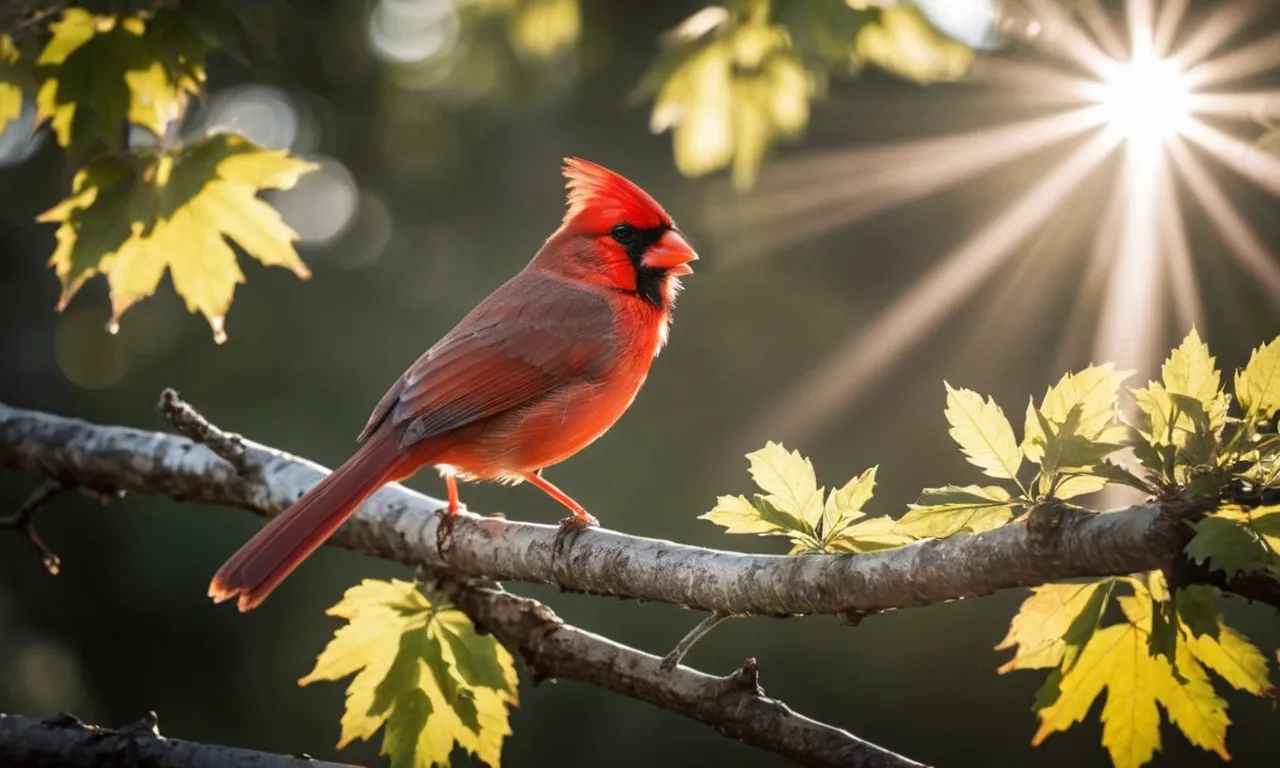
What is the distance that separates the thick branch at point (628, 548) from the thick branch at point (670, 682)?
3.0 inches

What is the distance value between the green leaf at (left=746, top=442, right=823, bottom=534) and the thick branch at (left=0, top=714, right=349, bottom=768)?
927 millimetres

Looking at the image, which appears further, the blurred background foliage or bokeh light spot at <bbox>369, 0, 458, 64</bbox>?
bokeh light spot at <bbox>369, 0, 458, 64</bbox>

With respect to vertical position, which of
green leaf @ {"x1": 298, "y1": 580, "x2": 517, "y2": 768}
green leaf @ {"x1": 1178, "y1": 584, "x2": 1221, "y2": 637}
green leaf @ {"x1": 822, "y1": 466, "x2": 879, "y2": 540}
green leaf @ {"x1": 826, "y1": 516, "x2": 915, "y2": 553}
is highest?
green leaf @ {"x1": 822, "y1": 466, "x2": 879, "y2": 540}

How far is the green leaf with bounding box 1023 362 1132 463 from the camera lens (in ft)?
4.64

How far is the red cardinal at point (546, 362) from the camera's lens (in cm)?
275

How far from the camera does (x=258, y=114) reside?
10.4m

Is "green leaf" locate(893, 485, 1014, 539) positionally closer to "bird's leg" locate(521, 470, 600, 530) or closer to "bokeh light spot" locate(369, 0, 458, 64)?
"bird's leg" locate(521, 470, 600, 530)

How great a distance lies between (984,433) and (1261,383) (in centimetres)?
31

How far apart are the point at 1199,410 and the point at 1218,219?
3.02m

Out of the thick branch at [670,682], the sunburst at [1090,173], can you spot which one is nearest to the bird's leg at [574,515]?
the thick branch at [670,682]

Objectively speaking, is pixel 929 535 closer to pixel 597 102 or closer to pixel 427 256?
pixel 597 102

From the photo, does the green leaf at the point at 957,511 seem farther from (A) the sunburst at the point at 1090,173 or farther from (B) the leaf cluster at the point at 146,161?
(B) the leaf cluster at the point at 146,161

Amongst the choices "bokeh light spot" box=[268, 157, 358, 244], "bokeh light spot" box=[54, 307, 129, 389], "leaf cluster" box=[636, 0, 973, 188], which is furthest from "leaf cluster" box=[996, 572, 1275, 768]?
"bokeh light spot" box=[268, 157, 358, 244]

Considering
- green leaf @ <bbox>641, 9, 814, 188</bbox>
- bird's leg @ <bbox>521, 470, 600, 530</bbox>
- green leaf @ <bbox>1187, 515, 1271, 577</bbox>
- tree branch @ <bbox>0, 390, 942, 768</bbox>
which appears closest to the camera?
green leaf @ <bbox>1187, 515, 1271, 577</bbox>
